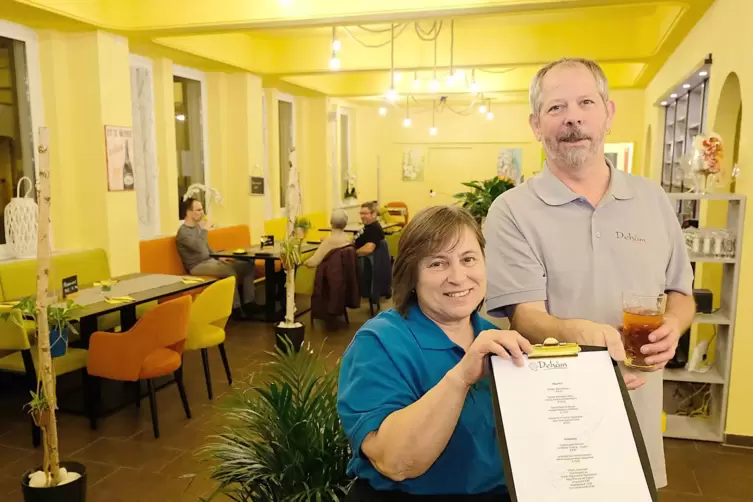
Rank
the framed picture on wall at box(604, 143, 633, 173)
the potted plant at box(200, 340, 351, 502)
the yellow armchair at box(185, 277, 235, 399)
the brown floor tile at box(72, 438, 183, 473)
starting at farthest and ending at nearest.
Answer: the framed picture on wall at box(604, 143, 633, 173), the yellow armchair at box(185, 277, 235, 399), the brown floor tile at box(72, 438, 183, 473), the potted plant at box(200, 340, 351, 502)

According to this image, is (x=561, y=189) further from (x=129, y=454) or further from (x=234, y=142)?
(x=234, y=142)

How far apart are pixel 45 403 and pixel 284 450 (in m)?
1.30

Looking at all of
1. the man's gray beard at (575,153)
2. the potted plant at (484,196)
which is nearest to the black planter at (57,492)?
the man's gray beard at (575,153)

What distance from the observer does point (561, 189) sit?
5.48 ft

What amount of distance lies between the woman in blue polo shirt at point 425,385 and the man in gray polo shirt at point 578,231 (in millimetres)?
173

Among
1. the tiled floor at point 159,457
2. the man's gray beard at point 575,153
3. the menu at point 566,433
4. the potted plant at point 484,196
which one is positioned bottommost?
the tiled floor at point 159,457

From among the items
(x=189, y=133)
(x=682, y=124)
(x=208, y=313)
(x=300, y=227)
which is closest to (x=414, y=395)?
(x=208, y=313)

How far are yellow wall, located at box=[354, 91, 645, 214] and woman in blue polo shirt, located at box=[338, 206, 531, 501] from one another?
41.9 ft

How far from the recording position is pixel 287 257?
5.54 metres

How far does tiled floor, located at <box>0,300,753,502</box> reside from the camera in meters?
3.31

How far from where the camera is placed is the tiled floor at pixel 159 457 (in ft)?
10.8

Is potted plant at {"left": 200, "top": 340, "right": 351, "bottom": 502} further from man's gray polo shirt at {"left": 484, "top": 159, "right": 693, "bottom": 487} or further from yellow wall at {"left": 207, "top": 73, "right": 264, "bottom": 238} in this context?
yellow wall at {"left": 207, "top": 73, "right": 264, "bottom": 238}

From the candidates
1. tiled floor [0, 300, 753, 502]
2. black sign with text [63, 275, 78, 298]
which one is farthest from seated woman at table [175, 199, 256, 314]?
black sign with text [63, 275, 78, 298]

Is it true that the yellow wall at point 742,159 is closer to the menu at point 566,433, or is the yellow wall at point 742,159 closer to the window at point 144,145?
the menu at point 566,433
